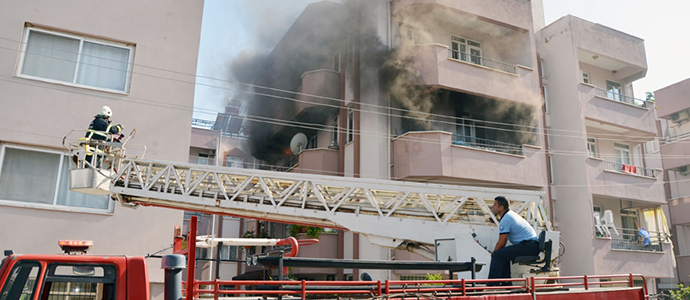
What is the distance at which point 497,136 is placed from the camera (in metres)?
18.6

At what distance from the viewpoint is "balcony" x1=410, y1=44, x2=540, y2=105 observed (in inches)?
641

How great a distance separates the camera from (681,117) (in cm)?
2720

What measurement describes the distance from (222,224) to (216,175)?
19.6 m

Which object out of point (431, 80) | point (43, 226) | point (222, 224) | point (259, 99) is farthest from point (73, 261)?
point (222, 224)

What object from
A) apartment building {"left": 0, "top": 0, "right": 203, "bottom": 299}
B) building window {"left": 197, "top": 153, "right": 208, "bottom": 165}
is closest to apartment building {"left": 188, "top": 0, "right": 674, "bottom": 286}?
apartment building {"left": 0, "top": 0, "right": 203, "bottom": 299}

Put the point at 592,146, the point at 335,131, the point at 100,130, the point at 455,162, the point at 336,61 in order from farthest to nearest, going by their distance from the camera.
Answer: the point at 592,146 → the point at 336,61 → the point at 335,131 → the point at 455,162 → the point at 100,130

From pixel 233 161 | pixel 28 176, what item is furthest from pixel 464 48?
pixel 233 161

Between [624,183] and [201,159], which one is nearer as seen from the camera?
[624,183]

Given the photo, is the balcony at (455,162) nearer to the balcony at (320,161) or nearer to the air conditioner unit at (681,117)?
Result: the balcony at (320,161)

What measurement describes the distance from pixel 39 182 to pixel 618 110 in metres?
20.4

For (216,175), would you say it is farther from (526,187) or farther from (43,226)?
(526,187)

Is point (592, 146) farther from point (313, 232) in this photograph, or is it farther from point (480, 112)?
point (313, 232)

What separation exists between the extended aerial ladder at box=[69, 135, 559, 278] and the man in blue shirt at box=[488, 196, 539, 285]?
704mm

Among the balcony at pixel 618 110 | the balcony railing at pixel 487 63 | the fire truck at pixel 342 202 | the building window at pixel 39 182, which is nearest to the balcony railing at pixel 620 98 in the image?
the balcony at pixel 618 110
